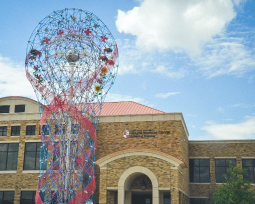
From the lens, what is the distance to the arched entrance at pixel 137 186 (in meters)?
26.9

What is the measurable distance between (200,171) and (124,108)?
32.7 feet

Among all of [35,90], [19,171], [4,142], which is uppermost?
[35,90]

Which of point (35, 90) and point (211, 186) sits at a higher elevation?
point (35, 90)

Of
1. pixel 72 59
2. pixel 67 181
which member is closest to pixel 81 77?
pixel 72 59

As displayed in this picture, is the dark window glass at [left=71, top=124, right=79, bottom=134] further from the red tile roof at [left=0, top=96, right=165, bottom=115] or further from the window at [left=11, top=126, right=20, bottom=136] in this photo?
the window at [left=11, top=126, right=20, bottom=136]

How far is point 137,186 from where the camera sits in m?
30.0

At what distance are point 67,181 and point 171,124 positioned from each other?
10.2 meters

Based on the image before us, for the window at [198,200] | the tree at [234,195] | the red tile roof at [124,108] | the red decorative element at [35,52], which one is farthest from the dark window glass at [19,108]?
the tree at [234,195]

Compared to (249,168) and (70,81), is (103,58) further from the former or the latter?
(249,168)

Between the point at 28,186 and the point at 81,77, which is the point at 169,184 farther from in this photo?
the point at 28,186

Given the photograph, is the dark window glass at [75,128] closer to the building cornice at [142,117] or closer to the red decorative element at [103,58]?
the building cornice at [142,117]

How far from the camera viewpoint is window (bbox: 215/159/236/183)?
3628 centimetres

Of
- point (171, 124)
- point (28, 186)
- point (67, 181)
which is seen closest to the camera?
point (67, 181)

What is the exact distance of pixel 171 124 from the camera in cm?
3105
